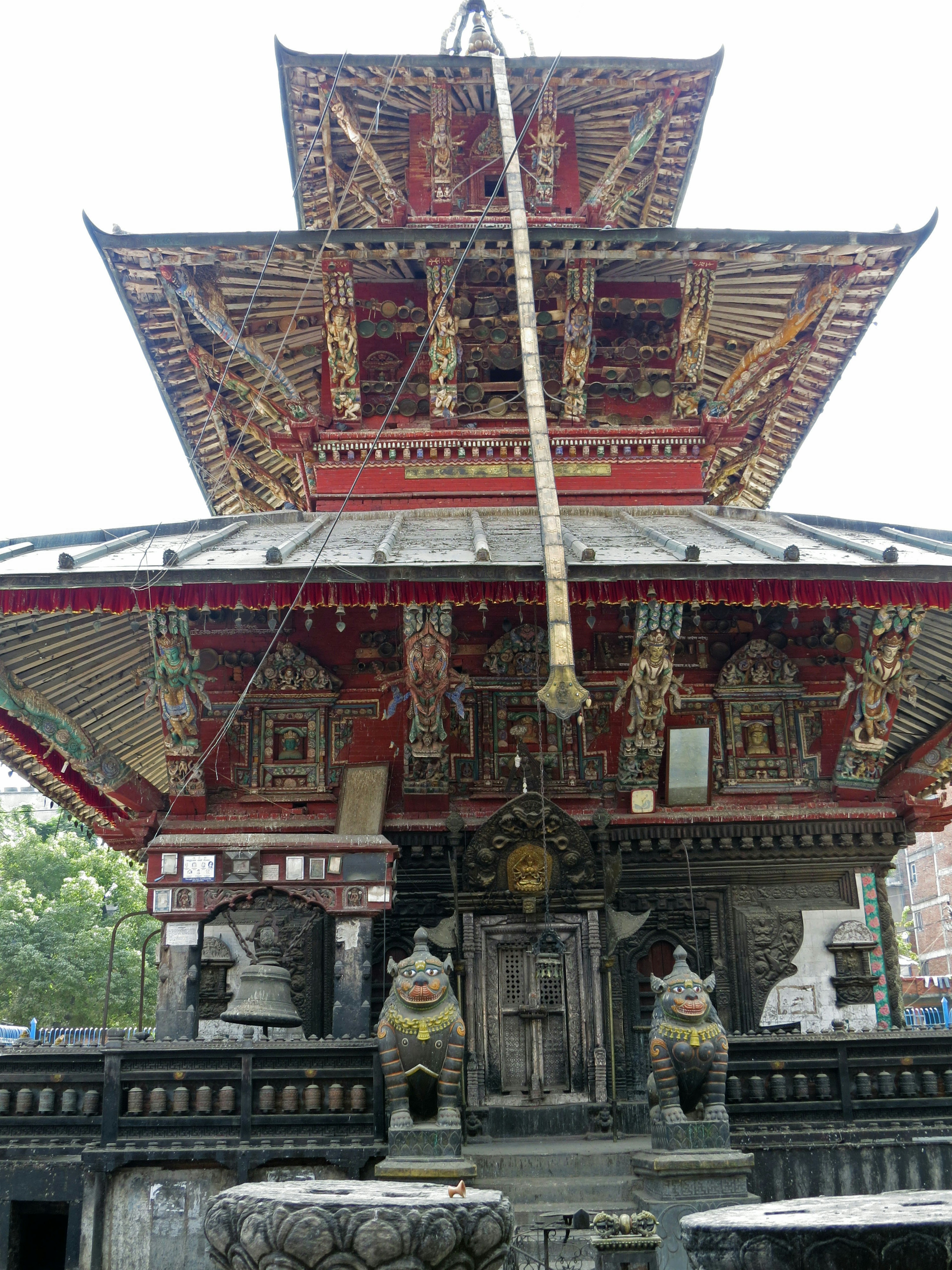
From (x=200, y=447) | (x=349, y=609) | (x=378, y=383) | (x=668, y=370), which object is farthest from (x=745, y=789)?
(x=200, y=447)

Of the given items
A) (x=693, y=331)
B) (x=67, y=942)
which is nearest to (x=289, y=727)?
(x=693, y=331)

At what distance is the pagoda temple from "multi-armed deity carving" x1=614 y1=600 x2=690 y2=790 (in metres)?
0.05

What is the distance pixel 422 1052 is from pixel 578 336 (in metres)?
8.72

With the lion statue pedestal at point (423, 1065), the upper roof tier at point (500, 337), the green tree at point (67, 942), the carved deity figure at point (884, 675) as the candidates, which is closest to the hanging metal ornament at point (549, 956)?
the lion statue pedestal at point (423, 1065)

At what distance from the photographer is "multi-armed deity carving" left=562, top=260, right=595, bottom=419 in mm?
12797

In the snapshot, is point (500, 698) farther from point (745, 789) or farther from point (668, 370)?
point (668, 370)

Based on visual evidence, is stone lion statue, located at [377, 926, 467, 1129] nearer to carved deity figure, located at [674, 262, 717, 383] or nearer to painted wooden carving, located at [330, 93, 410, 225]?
carved deity figure, located at [674, 262, 717, 383]

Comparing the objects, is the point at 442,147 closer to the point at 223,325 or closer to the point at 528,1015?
the point at 223,325

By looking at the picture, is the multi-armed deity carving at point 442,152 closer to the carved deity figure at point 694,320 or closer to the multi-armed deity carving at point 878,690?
the carved deity figure at point 694,320

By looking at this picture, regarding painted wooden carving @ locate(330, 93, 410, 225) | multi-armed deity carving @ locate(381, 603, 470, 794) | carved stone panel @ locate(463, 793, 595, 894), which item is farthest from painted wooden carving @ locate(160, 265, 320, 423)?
carved stone panel @ locate(463, 793, 595, 894)

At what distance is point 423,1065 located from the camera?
25.1ft

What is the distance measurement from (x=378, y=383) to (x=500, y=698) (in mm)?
4627

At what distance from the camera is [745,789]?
1158 cm

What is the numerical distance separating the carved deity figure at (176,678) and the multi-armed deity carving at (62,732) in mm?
996
